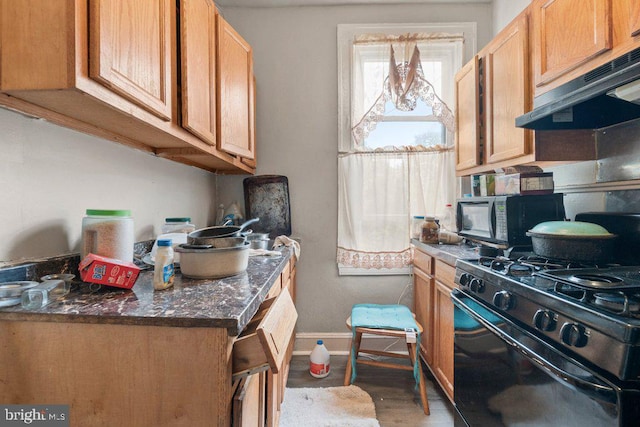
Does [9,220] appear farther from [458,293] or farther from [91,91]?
[458,293]

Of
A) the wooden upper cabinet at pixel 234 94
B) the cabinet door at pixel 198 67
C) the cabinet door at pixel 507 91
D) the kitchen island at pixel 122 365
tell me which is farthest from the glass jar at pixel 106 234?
the cabinet door at pixel 507 91

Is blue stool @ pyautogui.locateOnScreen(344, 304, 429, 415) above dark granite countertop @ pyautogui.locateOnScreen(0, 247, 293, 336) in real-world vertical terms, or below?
below

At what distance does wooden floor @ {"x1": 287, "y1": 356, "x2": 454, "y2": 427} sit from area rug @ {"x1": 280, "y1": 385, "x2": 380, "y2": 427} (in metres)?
0.07

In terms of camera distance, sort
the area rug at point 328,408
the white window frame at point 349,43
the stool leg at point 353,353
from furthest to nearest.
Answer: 1. the white window frame at point 349,43
2. the stool leg at point 353,353
3. the area rug at point 328,408

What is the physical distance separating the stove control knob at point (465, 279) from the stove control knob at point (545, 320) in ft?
1.28

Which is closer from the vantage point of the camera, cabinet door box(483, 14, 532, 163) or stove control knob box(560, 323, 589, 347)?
stove control knob box(560, 323, 589, 347)

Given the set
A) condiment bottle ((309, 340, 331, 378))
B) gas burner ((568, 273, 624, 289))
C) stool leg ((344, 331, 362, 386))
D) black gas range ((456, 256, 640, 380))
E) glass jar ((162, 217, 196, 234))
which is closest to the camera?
black gas range ((456, 256, 640, 380))

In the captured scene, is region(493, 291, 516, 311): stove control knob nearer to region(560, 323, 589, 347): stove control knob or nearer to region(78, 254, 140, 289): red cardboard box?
region(560, 323, 589, 347): stove control knob

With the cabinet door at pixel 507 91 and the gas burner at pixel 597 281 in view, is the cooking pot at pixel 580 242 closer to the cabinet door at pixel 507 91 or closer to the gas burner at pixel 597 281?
the gas burner at pixel 597 281

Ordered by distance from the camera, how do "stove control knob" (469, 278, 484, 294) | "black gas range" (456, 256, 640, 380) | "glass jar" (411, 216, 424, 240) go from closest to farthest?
"black gas range" (456, 256, 640, 380) < "stove control knob" (469, 278, 484, 294) < "glass jar" (411, 216, 424, 240)

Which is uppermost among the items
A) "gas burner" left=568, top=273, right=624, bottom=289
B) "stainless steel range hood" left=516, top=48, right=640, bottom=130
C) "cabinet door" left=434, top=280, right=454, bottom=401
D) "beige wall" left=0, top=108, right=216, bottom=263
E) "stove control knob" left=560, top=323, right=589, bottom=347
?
"stainless steel range hood" left=516, top=48, right=640, bottom=130

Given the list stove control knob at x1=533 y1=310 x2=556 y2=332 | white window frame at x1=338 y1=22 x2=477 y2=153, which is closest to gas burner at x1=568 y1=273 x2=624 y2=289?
stove control knob at x1=533 y1=310 x2=556 y2=332

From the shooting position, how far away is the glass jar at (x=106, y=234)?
987 millimetres

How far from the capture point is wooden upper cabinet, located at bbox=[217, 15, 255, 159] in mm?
1542
